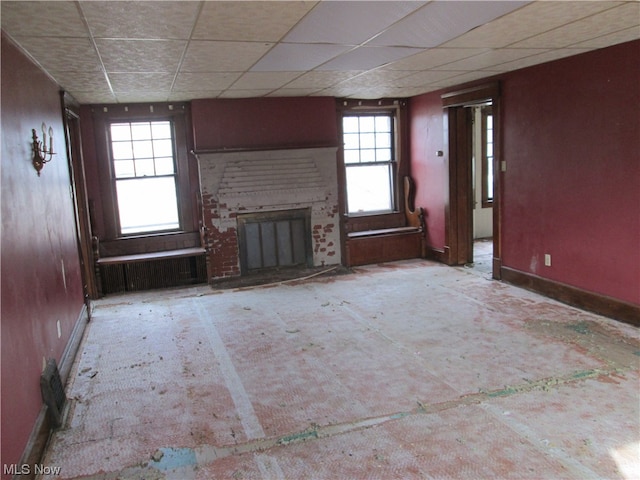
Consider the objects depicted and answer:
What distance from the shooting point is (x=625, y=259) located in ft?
14.1

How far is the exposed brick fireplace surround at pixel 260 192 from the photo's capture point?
6.43 m

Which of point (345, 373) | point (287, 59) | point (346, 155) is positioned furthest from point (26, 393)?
point (346, 155)

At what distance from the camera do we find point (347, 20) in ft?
9.98

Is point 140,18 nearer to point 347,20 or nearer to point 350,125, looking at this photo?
point 347,20

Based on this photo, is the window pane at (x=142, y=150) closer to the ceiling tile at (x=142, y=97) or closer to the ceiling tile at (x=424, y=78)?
the ceiling tile at (x=142, y=97)

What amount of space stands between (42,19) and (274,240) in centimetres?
434

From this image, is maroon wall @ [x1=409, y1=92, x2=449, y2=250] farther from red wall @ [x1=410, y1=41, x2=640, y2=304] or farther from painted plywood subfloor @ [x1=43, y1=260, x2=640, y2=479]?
painted plywood subfloor @ [x1=43, y1=260, x2=640, y2=479]

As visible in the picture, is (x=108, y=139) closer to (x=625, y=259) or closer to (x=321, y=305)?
(x=321, y=305)

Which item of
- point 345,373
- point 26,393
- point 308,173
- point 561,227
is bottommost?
point 345,373

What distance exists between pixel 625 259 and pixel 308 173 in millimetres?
3905

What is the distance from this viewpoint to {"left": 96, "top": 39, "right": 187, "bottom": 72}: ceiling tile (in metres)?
3.30

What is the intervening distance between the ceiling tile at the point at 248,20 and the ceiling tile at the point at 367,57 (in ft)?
2.95

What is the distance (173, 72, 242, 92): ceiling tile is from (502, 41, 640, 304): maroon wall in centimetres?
307
